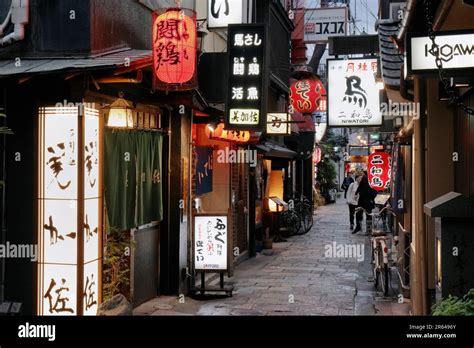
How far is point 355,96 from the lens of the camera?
58.3ft

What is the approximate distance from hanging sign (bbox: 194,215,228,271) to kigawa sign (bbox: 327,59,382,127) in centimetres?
522

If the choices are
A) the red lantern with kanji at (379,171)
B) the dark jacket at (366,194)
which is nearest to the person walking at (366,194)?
the dark jacket at (366,194)

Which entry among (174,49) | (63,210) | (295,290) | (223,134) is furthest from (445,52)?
(223,134)

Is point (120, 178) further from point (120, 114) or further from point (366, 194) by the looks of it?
point (366, 194)

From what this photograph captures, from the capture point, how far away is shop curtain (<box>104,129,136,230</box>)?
1138 centimetres

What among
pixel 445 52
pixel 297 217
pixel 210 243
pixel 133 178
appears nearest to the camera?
pixel 445 52

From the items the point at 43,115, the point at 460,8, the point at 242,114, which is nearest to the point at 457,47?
the point at 460,8

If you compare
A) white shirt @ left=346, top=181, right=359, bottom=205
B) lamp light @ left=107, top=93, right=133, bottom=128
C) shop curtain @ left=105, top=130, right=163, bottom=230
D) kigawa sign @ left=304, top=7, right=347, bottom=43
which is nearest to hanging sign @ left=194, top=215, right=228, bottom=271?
shop curtain @ left=105, top=130, right=163, bottom=230

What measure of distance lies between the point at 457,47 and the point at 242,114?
7987 mm

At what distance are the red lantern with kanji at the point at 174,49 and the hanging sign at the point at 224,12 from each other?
12.4 feet

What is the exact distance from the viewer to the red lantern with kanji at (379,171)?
2544 cm
